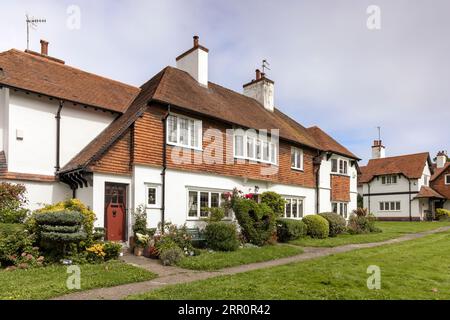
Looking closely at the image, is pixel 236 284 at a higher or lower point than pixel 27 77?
lower

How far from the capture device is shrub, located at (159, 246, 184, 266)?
40.5 ft

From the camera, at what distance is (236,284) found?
29.6 ft

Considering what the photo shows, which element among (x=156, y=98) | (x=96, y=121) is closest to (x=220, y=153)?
(x=156, y=98)

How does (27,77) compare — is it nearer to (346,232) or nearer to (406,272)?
(406,272)

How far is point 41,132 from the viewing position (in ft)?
50.7

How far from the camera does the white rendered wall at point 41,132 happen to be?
14.8 m

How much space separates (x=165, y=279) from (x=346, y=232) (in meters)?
17.3

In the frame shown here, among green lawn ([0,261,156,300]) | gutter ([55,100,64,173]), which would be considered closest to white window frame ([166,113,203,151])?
gutter ([55,100,64,173])

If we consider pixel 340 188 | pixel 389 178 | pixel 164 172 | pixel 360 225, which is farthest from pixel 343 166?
pixel 389 178

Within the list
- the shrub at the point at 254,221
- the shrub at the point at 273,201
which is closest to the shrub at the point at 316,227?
the shrub at the point at 273,201

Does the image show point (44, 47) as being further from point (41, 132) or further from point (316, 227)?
point (316, 227)

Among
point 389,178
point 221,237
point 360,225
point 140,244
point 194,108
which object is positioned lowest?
point 360,225

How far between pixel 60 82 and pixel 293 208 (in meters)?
14.8

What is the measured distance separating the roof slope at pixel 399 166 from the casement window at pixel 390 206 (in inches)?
136
